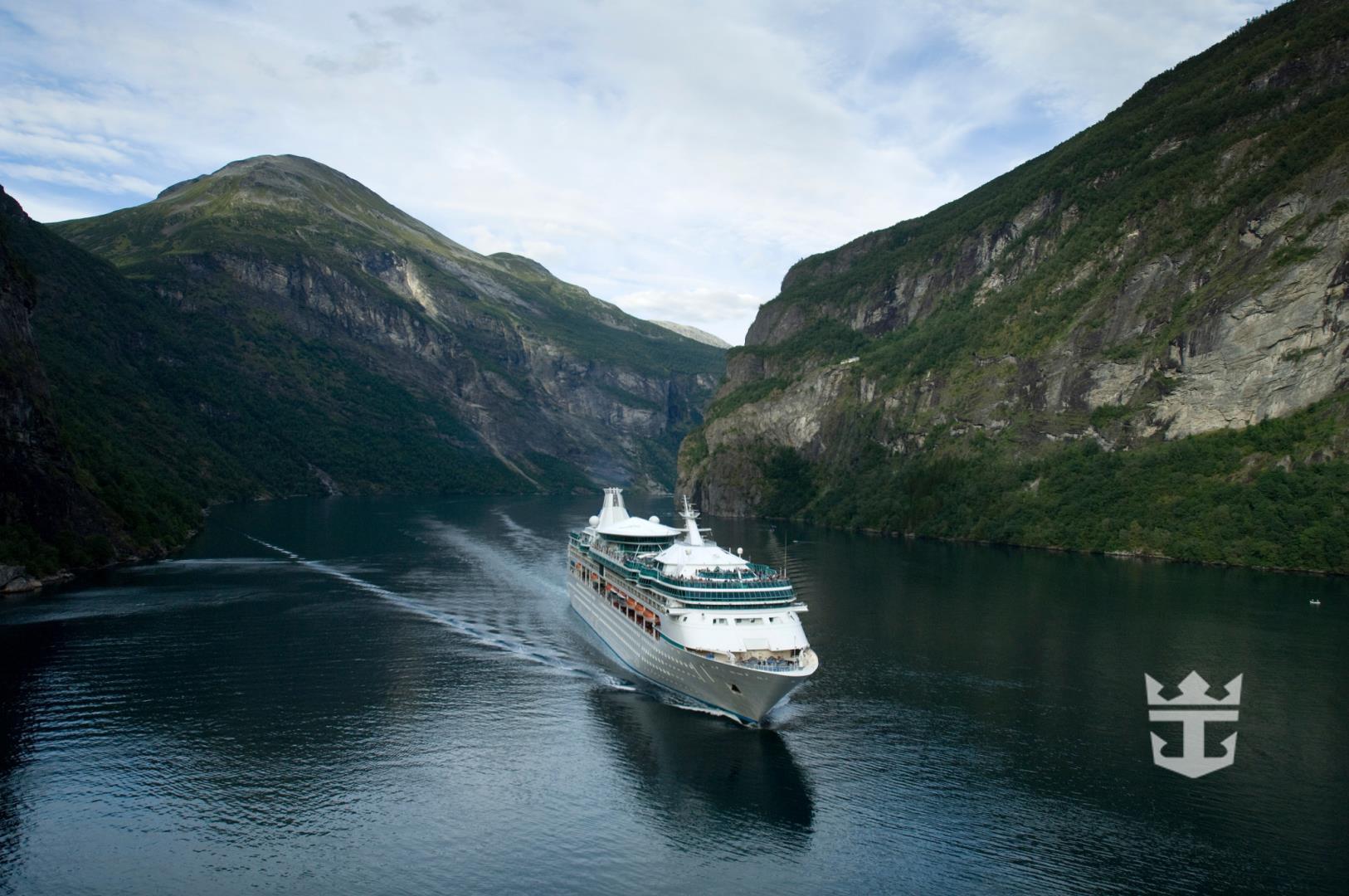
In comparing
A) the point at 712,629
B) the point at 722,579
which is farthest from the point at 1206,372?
the point at 712,629

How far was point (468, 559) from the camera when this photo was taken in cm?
14225

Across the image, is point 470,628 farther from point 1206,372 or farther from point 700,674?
point 1206,372

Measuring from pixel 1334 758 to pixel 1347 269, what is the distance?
120 metres

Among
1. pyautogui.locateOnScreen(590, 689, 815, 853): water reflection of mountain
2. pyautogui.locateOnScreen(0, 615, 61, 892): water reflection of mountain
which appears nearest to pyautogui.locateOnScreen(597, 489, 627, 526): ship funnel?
pyautogui.locateOnScreen(590, 689, 815, 853): water reflection of mountain

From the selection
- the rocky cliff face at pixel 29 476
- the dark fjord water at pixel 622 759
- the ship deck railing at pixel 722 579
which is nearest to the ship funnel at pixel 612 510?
the dark fjord water at pixel 622 759

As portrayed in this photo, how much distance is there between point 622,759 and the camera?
5369cm

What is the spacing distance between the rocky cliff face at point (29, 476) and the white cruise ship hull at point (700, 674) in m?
74.8

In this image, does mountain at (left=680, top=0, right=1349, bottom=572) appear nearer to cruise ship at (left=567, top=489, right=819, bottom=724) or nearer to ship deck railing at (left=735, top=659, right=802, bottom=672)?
cruise ship at (left=567, top=489, right=819, bottom=724)

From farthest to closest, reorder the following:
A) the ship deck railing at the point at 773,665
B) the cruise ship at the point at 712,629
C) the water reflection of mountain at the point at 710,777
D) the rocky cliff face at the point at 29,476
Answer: the rocky cliff face at the point at 29,476 → the cruise ship at the point at 712,629 → the ship deck railing at the point at 773,665 → the water reflection of mountain at the point at 710,777

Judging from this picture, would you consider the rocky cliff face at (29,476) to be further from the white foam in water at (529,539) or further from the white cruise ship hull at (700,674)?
the white cruise ship hull at (700,674)

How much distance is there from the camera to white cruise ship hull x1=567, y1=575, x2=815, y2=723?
5644 cm

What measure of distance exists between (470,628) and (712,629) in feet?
120

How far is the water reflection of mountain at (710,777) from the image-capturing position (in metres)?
44.5

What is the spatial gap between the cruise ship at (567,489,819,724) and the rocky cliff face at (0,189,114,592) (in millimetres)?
75627
